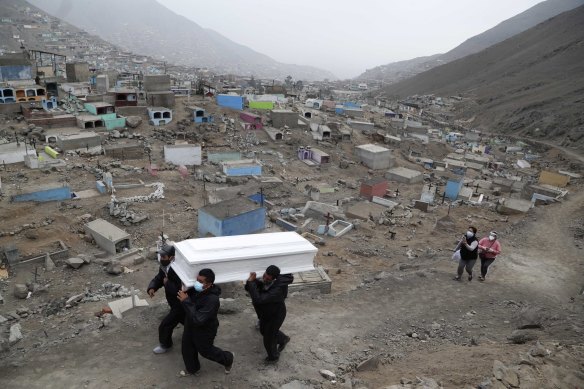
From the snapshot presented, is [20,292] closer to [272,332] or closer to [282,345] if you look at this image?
[282,345]

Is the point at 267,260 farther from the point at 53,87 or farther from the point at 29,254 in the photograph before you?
the point at 53,87

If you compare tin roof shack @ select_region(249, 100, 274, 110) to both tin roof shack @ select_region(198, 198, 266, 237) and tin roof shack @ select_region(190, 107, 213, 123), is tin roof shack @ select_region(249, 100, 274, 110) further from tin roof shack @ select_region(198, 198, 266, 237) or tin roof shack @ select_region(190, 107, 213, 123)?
tin roof shack @ select_region(198, 198, 266, 237)

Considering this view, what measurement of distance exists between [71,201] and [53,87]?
22.7 m

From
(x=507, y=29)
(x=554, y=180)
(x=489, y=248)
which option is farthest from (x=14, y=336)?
(x=507, y=29)

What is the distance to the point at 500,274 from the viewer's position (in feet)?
33.0

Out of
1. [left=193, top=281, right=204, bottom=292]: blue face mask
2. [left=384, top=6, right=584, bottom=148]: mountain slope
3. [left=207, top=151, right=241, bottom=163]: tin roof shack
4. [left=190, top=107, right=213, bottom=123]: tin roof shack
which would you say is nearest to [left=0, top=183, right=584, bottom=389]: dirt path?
[left=193, top=281, right=204, bottom=292]: blue face mask

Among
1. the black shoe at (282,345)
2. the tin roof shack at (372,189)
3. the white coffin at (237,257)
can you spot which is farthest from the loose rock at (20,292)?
the tin roof shack at (372,189)

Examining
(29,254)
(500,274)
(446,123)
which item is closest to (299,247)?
(500,274)

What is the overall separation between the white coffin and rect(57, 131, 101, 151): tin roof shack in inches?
836

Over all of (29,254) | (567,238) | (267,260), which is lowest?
(29,254)

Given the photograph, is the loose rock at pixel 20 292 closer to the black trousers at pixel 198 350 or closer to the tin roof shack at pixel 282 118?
the black trousers at pixel 198 350

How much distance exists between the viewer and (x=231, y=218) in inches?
552

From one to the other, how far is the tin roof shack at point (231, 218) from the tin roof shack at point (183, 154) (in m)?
10.1

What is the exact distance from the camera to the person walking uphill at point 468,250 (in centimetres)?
870
